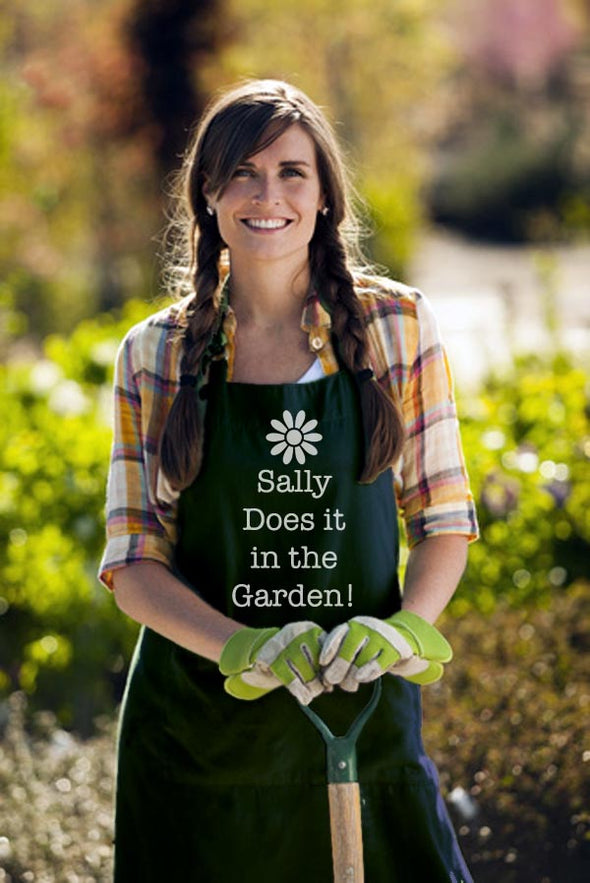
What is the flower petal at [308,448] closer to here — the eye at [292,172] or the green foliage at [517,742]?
the eye at [292,172]

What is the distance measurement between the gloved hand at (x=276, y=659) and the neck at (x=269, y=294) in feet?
1.62

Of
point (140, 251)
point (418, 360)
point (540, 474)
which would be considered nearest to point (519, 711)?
point (540, 474)

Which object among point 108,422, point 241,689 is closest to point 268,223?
point 241,689

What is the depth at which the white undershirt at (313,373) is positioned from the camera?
2109 mm

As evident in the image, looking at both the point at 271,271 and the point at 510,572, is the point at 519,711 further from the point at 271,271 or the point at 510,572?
the point at 271,271

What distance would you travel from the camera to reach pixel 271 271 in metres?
2.12

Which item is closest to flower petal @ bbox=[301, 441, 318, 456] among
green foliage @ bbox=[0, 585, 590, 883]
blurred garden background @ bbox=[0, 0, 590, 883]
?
blurred garden background @ bbox=[0, 0, 590, 883]

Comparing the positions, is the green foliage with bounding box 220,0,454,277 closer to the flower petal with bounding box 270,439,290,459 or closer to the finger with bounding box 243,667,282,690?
the flower petal with bounding box 270,439,290,459

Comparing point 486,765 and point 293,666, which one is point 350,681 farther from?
point 486,765

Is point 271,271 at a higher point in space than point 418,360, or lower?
higher

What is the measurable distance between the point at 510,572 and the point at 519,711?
3.38 ft

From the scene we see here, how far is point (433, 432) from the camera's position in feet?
6.99

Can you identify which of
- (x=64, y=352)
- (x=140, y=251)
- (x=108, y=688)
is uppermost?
(x=140, y=251)

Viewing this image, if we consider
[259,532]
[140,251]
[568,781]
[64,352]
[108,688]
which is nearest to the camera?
[259,532]
